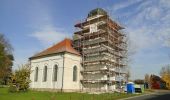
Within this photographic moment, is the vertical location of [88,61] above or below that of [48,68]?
above

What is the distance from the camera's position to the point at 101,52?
38906mm

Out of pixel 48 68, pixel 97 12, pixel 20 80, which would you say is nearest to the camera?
pixel 20 80

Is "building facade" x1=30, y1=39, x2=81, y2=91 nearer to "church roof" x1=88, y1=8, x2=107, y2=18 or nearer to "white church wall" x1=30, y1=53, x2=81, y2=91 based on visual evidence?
"white church wall" x1=30, y1=53, x2=81, y2=91

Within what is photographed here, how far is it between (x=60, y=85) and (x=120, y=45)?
15.0 metres

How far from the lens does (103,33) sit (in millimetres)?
39750

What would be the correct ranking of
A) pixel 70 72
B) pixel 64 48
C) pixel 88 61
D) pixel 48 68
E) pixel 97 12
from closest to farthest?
pixel 70 72
pixel 64 48
pixel 88 61
pixel 48 68
pixel 97 12

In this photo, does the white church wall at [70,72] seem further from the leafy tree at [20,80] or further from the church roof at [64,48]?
the leafy tree at [20,80]

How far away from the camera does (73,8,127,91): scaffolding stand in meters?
38.7

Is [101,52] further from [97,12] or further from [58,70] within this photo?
[97,12]

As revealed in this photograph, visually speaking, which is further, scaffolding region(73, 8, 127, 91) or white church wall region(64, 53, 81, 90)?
scaffolding region(73, 8, 127, 91)

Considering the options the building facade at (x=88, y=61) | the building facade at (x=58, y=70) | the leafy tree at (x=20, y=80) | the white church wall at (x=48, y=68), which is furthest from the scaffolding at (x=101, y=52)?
the leafy tree at (x=20, y=80)

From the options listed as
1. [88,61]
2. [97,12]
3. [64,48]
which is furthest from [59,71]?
[97,12]

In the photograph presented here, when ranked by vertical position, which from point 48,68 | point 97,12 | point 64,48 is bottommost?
point 48,68

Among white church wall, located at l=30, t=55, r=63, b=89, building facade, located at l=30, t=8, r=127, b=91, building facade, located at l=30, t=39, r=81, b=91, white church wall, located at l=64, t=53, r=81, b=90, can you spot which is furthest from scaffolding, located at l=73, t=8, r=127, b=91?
white church wall, located at l=30, t=55, r=63, b=89
